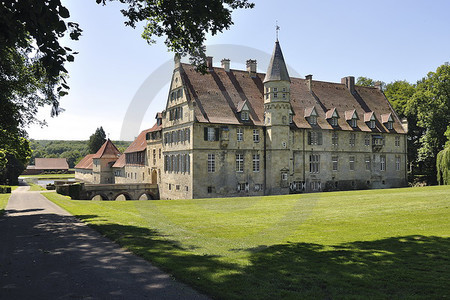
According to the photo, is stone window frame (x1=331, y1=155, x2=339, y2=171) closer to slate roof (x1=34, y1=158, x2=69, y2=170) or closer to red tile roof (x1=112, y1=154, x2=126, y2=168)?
red tile roof (x1=112, y1=154, x2=126, y2=168)

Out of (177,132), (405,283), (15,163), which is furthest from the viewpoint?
(15,163)

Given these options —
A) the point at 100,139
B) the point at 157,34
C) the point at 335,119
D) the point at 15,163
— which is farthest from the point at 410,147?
the point at 100,139

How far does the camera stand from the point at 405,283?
289 inches

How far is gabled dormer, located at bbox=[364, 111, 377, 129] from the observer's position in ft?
→ 162

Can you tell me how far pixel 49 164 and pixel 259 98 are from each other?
104 metres

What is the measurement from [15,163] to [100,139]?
43.0m

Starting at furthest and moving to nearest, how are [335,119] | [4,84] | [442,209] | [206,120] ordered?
1. [335,119]
2. [206,120]
3. [4,84]
4. [442,209]

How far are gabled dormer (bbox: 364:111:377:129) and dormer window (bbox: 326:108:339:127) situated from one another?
19.5ft

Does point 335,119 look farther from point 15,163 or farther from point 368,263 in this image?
point 15,163

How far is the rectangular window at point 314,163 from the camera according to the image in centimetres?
4453

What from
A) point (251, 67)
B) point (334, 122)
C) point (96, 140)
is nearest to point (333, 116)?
point (334, 122)

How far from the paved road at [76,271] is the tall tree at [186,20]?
7569mm

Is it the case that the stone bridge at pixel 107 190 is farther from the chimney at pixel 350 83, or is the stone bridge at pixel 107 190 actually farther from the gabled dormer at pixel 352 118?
the chimney at pixel 350 83

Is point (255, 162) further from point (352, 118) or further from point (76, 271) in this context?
point (76, 271)
